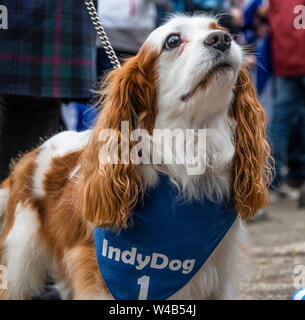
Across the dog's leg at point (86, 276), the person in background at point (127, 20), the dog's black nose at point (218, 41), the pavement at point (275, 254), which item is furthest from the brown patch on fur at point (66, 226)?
the person in background at point (127, 20)

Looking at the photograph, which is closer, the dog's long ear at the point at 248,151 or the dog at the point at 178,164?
the dog at the point at 178,164

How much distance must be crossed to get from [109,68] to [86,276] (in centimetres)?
150

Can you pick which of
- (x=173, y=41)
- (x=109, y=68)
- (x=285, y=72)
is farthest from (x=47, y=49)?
(x=285, y=72)

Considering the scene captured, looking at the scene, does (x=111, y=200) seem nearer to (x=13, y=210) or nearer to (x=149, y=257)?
(x=149, y=257)

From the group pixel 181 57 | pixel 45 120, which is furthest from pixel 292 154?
pixel 181 57

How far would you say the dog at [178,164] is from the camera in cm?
232

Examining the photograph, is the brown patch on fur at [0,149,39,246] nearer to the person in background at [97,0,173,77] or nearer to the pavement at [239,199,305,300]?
the pavement at [239,199,305,300]

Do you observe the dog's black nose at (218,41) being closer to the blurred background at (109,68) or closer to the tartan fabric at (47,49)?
the blurred background at (109,68)

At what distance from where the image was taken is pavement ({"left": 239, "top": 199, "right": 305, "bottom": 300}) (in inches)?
132

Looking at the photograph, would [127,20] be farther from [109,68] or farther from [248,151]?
[248,151]

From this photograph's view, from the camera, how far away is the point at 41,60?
2949 mm

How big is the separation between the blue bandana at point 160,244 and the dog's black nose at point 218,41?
0.57 metres

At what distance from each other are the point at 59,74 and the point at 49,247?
86cm

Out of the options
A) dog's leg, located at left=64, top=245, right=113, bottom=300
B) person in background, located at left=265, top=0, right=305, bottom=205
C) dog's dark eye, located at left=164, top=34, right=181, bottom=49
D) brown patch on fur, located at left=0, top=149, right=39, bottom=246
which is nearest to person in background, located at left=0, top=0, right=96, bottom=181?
brown patch on fur, located at left=0, top=149, right=39, bottom=246
